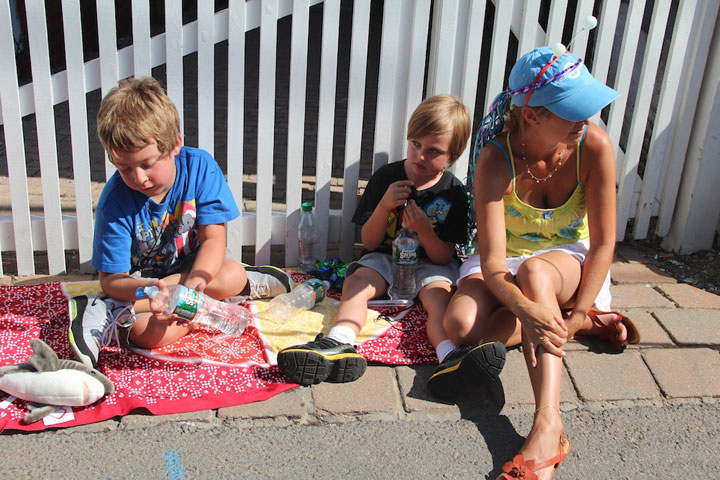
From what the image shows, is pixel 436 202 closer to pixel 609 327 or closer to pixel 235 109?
pixel 609 327

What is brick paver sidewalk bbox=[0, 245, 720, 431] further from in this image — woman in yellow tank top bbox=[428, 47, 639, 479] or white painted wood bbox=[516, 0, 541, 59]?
white painted wood bbox=[516, 0, 541, 59]

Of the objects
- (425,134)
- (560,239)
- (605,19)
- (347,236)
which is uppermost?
(605,19)

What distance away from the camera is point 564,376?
298cm

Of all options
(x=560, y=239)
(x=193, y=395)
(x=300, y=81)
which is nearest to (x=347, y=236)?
(x=300, y=81)

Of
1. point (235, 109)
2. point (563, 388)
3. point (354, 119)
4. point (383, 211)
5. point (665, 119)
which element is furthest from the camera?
point (665, 119)

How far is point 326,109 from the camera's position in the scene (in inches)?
147

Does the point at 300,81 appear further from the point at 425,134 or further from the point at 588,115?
the point at 588,115

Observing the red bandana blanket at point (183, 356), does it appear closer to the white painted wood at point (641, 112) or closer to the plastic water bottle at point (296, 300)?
the plastic water bottle at point (296, 300)

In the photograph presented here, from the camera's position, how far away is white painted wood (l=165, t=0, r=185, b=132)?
11.3ft

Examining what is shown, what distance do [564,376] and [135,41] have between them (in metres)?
2.63

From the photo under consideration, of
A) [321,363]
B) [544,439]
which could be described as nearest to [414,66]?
[321,363]

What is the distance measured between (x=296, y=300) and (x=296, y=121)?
3.24ft

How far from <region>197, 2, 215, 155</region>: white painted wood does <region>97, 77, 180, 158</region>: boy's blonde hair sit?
579 mm

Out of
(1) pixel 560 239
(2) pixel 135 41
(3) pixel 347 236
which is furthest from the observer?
(3) pixel 347 236
